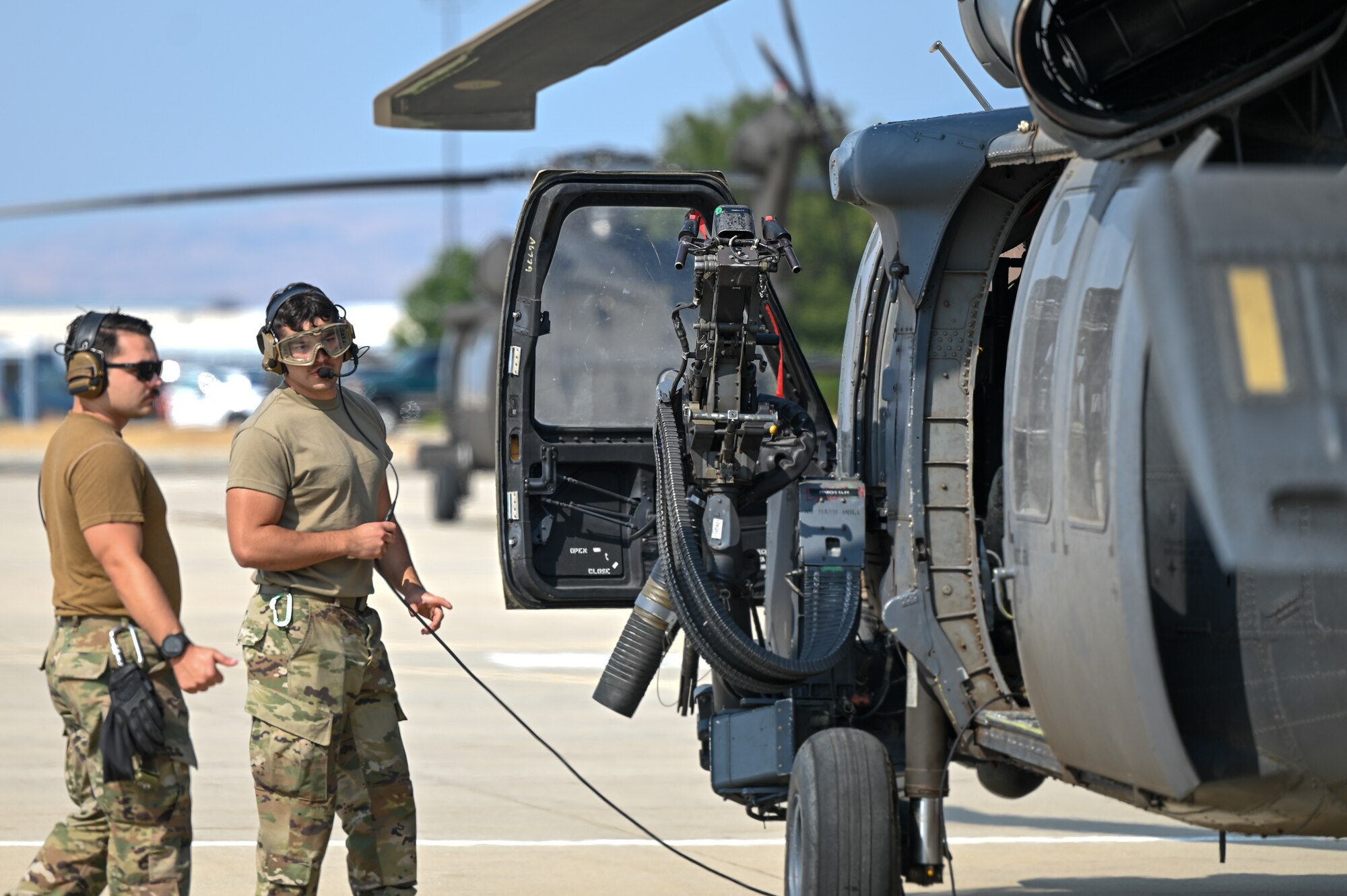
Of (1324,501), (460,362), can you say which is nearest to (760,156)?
(460,362)

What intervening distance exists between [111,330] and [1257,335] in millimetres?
3944

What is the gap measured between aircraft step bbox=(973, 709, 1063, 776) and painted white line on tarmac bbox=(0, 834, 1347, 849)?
Answer: 2.62 m

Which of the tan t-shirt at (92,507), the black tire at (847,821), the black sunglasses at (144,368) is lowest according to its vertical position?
the black tire at (847,821)

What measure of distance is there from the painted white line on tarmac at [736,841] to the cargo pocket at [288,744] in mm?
2227

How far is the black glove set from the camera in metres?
5.21

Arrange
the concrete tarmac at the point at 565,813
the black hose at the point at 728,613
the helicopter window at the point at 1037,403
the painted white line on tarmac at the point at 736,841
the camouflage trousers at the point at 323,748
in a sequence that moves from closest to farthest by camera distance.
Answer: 1. the helicopter window at the point at 1037,403
2. the black hose at the point at 728,613
3. the camouflage trousers at the point at 323,748
4. the concrete tarmac at the point at 565,813
5. the painted white line on tarmac at the point at 736,841

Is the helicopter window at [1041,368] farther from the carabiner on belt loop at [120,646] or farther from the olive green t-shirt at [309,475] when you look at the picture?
the carabiner on belt loop at [120,646]

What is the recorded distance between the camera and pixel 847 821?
4961mm

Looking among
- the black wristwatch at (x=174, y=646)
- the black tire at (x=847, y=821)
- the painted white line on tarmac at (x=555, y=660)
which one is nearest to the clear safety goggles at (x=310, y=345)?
the black wristwatch at (x=174, y=646)

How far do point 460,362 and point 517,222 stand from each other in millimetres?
16968

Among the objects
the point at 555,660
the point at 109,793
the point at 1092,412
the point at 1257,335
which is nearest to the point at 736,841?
the point at 109,793

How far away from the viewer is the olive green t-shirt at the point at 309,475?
215 inches

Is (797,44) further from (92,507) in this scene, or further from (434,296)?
(434,296)

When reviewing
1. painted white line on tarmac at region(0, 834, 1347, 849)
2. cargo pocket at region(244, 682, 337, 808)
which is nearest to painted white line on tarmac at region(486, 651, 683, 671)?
painted white line on tarmac at region(0, 834, 1347, 849)
